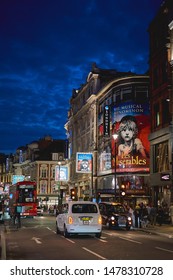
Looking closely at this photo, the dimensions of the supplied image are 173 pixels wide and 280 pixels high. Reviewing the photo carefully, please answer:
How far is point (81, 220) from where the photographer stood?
902 inches

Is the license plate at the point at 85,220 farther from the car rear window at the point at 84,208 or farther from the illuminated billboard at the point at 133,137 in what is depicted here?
the illuminated billboard at the point at 133,137

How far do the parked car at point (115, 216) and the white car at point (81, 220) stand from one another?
25.5 ft

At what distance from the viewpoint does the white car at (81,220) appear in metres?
22.9

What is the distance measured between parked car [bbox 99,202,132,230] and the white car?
7.77 m

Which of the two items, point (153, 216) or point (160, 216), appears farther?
point (160, 216)

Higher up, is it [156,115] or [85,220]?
[156,115]

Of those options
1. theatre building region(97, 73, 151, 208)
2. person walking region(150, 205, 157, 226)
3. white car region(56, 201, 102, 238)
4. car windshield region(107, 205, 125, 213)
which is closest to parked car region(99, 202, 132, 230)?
car windshield region(107, 205, 125, 213)

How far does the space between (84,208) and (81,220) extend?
36.8 inches

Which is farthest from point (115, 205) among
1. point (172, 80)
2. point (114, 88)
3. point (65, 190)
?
point (65, 190)

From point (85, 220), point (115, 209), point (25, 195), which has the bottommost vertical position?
point (85, 220)

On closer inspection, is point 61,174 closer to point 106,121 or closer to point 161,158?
point 106,121

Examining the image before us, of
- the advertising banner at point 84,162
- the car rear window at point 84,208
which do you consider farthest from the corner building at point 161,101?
the advertising banner at point 84,162

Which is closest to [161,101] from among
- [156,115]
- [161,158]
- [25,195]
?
[156,115]
